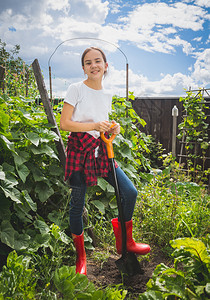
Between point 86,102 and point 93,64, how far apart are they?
0.79 feet

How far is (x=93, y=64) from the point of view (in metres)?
1.83

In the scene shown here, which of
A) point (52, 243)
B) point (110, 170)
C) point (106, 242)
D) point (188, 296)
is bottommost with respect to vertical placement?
point (106, 242)

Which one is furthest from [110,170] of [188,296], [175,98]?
[175,98]

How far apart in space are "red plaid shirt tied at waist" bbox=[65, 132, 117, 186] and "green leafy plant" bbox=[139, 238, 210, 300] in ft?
2.52

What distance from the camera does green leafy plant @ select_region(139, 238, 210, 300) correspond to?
3.71 feet

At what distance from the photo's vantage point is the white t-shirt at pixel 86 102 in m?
1.80

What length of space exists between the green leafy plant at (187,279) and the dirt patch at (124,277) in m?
0.55

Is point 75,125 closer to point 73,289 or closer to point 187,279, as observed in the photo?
point 73,289

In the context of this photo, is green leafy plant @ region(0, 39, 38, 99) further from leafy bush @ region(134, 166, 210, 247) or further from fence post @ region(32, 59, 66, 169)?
leafy bush @ region(134, 166, 210, 247)

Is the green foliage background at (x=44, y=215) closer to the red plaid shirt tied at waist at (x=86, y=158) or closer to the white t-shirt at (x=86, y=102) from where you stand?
the red plaid shirt tied at waist at (x=86, y=158)

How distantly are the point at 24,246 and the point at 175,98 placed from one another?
5167 millimetres

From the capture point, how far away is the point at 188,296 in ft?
3.74

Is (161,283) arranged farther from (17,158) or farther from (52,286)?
(17,158)

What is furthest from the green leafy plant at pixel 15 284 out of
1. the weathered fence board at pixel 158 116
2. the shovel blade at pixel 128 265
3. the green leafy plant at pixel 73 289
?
the weathered fence board at pixel 158 116
